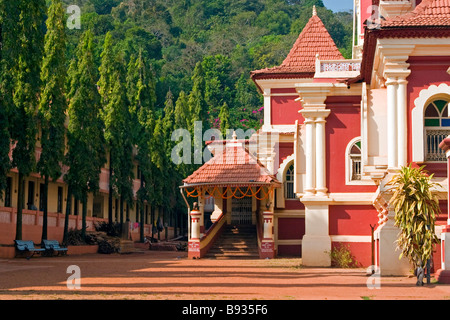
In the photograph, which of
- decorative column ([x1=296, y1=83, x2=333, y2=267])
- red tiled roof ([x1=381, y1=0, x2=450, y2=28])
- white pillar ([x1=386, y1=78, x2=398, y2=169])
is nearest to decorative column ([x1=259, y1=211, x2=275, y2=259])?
decorative column ([x1=296, y1=83, x2=333, y2=267])

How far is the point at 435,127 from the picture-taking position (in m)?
24.0

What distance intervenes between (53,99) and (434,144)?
19111 mm

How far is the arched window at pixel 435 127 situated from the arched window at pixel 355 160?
4.14 m

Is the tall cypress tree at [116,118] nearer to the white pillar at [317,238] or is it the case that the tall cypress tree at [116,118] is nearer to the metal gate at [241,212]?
the metal gate at [241,212]

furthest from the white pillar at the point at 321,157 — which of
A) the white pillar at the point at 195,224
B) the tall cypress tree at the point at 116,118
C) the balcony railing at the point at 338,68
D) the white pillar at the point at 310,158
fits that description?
the tall cypress tree at the point at 116,118

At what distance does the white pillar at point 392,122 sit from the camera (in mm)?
23547

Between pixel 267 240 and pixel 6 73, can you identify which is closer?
pixel 6 73

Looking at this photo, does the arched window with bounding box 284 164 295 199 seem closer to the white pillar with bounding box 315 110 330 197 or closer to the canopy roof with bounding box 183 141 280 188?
the canopy roof with bounding box 183 141 280 188

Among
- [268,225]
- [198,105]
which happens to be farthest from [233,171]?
[198,105]

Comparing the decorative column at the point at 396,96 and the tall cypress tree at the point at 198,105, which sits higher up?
the tall cypress tree at the point at 198,105

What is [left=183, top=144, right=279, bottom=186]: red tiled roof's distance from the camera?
3519 centimetres

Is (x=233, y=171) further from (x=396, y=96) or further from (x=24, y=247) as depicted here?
(x=396, y=96)

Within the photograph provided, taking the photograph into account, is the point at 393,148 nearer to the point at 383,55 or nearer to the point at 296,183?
the point at 383,55

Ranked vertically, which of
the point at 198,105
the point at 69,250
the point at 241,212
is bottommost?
the point at 69,250
